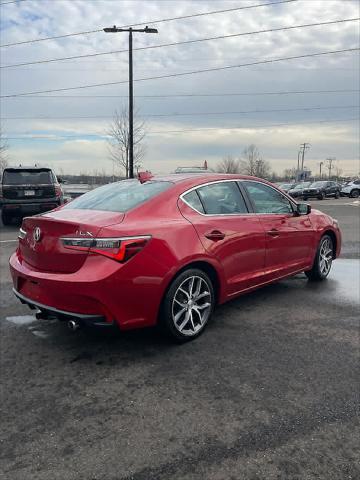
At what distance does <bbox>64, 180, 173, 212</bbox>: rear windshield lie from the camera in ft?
12.2

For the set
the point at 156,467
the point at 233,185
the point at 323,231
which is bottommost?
the point at 156,467

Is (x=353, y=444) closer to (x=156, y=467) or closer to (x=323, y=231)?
(x=156, y=467)

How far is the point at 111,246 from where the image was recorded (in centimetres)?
313

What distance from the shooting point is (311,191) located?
118 ft

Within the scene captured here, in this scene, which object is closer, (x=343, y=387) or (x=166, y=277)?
(x=343, y=387)

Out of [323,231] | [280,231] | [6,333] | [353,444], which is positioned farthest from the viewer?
[323,231]

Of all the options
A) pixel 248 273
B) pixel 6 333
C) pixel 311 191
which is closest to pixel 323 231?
pixel 248 273

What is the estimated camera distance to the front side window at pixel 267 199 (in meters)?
4.63

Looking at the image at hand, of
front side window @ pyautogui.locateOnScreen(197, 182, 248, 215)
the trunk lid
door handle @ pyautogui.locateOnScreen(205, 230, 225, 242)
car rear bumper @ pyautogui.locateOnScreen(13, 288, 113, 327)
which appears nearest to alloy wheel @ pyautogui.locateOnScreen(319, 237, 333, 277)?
front side window @ pyautogui.locateOnScreen(197, 182, 248, 215)

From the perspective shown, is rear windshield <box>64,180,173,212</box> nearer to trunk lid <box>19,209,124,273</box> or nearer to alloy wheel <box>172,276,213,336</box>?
trunk lid <box>19,209,124,273</box>

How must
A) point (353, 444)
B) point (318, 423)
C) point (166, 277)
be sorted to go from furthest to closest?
point (166, 277)
point (318, 423)
point (353, 444)

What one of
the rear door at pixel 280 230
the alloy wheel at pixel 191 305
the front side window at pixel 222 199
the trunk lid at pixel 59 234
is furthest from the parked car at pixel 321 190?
the trunk lid at pixel 59 234

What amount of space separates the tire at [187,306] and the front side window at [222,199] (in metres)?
0.72

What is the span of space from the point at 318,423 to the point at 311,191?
1406 inches
